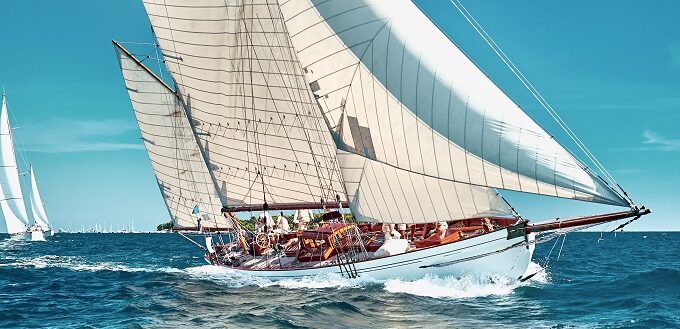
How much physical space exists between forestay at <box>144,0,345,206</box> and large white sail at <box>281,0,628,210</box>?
4.16m

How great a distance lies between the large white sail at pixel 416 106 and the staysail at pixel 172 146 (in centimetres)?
1419

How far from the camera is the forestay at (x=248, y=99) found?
27.3 m

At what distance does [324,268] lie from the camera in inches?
940

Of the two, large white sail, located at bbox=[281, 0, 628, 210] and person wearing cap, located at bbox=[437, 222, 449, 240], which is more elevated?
large white sail, located at bbox=[281, 0, 628, 210]

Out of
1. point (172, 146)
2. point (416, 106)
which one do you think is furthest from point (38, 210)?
point (416, 106)

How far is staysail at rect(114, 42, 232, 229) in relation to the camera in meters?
35.3

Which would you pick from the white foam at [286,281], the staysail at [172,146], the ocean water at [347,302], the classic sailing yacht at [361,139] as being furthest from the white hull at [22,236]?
the white foam at [286,281]

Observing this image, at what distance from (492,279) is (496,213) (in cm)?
298

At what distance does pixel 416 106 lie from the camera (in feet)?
64.5

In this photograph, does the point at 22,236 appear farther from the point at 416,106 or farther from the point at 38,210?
the point at 416,106

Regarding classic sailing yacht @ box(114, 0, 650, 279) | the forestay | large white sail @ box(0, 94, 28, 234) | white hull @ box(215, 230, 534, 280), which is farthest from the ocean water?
large white sail @ box(0, 94, 28, 234)

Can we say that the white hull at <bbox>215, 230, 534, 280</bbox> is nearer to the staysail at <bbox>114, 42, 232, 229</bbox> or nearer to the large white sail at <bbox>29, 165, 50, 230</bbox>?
the staysail at <bbox>114, 42, 232, 229</bbox>

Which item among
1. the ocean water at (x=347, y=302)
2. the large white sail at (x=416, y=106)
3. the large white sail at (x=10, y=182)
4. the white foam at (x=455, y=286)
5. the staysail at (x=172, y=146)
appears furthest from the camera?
the large white sail at (x=10, y=182)

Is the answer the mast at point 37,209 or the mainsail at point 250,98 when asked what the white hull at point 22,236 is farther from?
the mainsail at point 250,98
